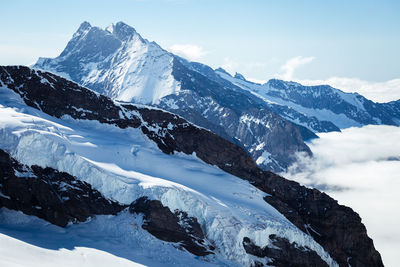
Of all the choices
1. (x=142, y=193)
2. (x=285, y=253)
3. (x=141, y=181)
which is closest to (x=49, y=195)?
(x=142, y=193)

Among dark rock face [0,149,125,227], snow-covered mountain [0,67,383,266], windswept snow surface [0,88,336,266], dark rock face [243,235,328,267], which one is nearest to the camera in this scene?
dark rock face [0,149,125,227]

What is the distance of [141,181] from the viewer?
72562mm

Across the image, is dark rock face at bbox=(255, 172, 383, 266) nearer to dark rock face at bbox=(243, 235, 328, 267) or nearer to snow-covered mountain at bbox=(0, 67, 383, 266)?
snow-covered mountain at bbox=(0, 67, 383, 266)

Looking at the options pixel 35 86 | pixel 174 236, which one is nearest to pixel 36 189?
pixel 174 236

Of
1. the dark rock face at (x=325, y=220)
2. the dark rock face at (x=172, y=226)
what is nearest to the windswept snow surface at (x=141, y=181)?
the dark rock face at (x=172, y=226)

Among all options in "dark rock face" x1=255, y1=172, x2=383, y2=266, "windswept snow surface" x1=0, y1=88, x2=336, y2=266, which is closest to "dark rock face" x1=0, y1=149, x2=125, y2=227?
"windswept snow surface" x1=0, y1=88, x2=336, y2=266

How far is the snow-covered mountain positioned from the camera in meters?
62.7

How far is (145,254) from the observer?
6119cm

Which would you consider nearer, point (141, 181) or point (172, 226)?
point (172, 226)

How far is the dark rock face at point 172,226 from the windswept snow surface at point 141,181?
1.22 m

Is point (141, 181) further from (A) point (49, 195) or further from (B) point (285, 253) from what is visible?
(B) point (285, 253)

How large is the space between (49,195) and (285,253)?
43.4 meters

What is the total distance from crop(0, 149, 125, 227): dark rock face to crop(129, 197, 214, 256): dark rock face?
4.25 meters

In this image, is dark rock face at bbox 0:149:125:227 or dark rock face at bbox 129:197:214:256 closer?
dark rock face at bbox 0:149:125:227
